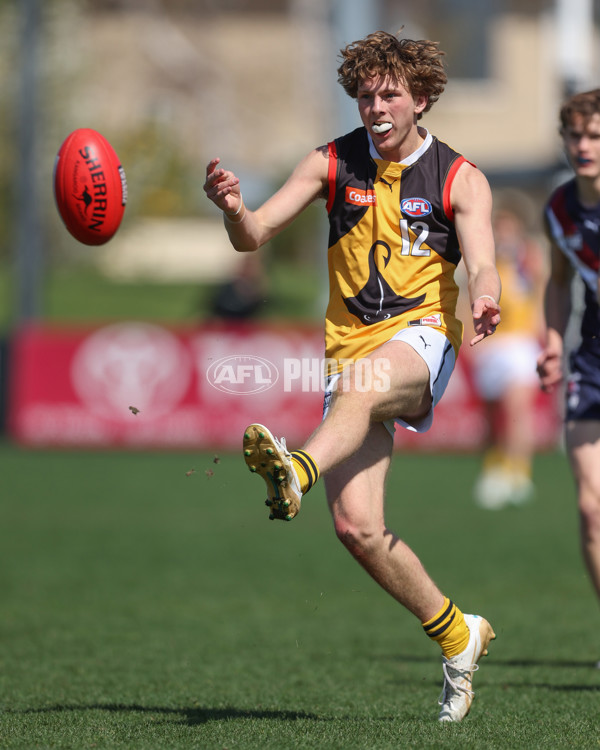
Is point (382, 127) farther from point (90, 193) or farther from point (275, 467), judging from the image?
point (275, 467)

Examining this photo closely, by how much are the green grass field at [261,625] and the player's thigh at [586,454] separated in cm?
81

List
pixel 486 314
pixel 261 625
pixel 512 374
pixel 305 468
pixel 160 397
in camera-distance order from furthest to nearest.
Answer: pixel 160 397
pixel 512 374
pixel 261 625
pixel 486 314
pixel 305 468

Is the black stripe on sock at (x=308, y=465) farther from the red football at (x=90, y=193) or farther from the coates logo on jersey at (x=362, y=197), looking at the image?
the red football at (x=90, y=193)

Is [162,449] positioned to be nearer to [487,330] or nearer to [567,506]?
[567,506]

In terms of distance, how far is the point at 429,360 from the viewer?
4.52 m

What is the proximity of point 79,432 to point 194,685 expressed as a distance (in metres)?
10.8

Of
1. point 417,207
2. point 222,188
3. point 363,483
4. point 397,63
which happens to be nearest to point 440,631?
point 363,483

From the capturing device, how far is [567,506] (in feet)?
38.3

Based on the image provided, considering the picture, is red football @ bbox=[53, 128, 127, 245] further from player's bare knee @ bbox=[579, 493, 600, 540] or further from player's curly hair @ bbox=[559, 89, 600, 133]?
player's bare knee @ bbox=[579, 493, 600, 540]

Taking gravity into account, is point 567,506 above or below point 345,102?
below

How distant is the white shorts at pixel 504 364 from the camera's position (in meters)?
12.3

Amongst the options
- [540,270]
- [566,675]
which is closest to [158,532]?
[540,270]

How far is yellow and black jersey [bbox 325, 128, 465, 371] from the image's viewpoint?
4656 mm

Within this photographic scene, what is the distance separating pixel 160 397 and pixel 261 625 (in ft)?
29.5
